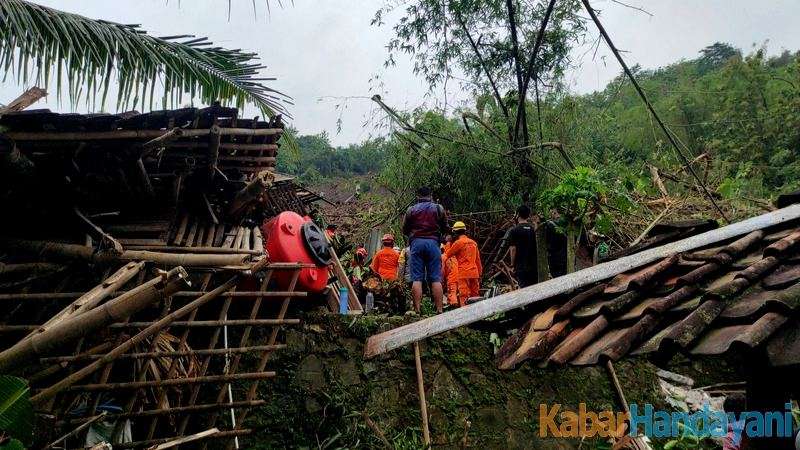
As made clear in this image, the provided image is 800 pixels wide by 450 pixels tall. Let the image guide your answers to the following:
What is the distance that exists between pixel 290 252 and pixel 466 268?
11.7 feet

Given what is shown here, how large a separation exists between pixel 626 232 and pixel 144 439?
29.0 ft

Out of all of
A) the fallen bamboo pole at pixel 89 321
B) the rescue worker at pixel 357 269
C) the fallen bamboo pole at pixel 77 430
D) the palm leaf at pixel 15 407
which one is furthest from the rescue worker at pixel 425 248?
the palm leaf at pixel 15 407

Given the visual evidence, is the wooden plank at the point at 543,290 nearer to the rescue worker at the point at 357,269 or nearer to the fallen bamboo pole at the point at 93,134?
the fallen bamboo pole at the point at 93,134

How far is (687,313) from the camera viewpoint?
230cm

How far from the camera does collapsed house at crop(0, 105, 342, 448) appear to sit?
4082mm

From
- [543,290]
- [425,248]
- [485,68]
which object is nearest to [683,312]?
[543,290]

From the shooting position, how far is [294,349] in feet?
18.0

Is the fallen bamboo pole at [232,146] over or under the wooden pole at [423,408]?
over

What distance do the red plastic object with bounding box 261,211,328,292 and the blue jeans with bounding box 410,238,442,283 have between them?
1.72m

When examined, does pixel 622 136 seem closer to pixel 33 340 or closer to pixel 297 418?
pixel 297 418

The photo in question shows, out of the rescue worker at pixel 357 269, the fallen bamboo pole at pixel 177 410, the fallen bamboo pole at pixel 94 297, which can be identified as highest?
the fallen bamboo pole at pixel 94 297

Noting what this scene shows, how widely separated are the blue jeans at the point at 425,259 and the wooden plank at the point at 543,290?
12.5 feet

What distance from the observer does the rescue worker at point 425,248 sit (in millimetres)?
6988

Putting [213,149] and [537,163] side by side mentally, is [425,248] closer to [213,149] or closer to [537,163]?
[537,163]
